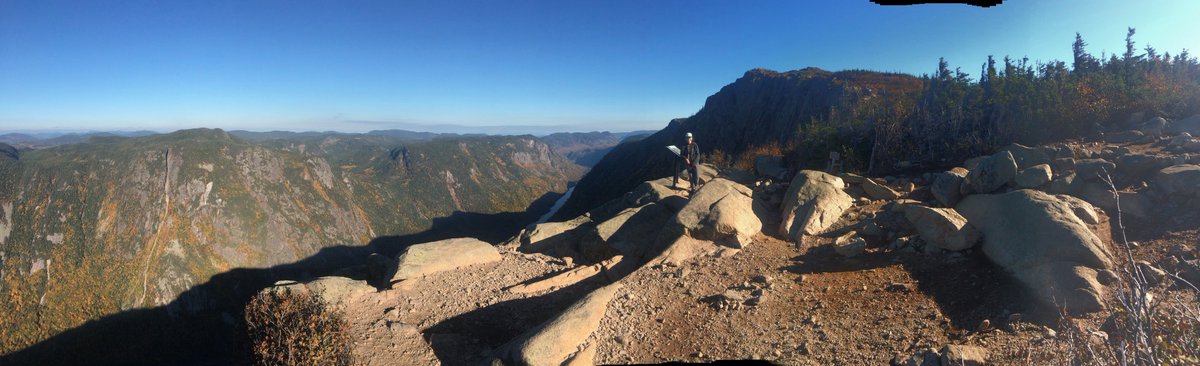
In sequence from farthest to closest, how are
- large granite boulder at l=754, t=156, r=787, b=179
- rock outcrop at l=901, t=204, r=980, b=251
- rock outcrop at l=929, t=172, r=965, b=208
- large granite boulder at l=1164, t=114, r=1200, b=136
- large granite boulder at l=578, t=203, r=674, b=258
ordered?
large granite boulder at l=754, t=156, r=787, b=179
large granite boulder at l=578, t=203, r=674, b=258
large granite boulder at l=1164, t=114, r=1200, b=136
rock outcrop at l=929, t=172, r=965, b=208
rock outcrop at l=901, t=204, r=980, b=251

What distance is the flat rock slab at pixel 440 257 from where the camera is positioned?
11516mm

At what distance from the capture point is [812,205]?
462 inches

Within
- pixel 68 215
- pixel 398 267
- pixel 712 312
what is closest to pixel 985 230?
pixel 712 312

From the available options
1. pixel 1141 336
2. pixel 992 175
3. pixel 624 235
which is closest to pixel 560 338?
pixel 624 235

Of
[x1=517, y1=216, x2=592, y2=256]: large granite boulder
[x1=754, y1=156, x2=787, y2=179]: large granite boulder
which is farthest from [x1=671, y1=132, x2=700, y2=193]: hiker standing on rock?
[x1=517, y1=216, x2=592, y2=256]: large granite boulder

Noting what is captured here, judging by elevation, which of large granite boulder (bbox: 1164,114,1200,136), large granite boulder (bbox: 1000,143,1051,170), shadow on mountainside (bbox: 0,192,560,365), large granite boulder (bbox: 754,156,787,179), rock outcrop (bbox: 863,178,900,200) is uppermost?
large granite boulder (bbox: 1164,114,1200,136)

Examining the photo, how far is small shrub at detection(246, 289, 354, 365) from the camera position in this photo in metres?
7.10

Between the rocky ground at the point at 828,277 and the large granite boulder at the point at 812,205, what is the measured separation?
0.19 ft

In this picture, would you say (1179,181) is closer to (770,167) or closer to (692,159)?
(770,167)

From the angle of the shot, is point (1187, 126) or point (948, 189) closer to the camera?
point (948, 189)

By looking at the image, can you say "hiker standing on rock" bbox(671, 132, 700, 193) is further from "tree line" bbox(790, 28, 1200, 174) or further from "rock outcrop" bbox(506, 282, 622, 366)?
"rock outcrop" bbox(506, 282, 622, 366)

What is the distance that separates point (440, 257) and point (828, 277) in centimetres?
978

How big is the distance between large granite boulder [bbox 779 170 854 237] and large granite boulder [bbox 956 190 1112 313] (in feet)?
10.1

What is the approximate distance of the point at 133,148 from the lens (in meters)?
72.2
